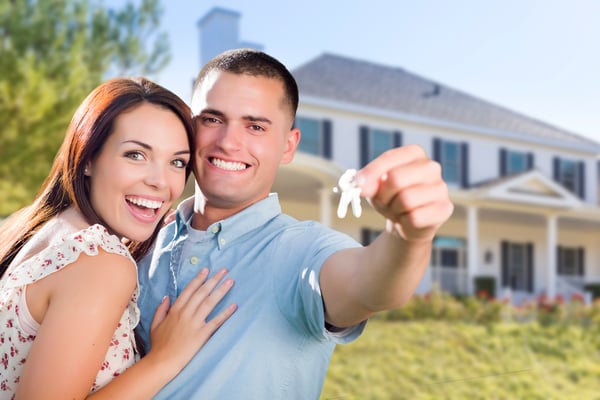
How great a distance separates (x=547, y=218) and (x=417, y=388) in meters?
11.1

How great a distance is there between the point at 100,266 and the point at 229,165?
23.4 inches

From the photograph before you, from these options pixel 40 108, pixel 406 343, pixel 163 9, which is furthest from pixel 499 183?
pixel 40 108

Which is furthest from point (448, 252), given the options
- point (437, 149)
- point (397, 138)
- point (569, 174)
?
point (569, 174)

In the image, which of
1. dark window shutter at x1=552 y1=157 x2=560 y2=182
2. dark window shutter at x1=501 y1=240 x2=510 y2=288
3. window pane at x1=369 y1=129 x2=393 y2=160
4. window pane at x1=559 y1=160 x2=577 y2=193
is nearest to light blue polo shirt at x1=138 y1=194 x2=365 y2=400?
window pane at x1=369 y1=129 x2=393 y2=160

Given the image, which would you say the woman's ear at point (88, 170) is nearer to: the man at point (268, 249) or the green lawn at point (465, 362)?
the man at point (268, 249)

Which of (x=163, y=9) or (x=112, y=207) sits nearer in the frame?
(x=112, y=207)

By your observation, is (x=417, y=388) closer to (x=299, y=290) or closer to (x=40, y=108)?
(x=299, y=290)

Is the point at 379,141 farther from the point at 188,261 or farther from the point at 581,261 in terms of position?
the point at 188,261

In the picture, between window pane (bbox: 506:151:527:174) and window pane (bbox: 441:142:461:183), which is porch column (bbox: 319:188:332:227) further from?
window pane (bbox: 506:151:527:174)

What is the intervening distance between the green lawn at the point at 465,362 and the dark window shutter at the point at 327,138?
16.5ft

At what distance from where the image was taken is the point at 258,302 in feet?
5.79

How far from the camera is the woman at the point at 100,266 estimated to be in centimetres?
152

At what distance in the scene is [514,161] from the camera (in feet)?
61.1

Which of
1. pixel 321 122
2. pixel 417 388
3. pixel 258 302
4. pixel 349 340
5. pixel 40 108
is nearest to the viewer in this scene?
pixel 349 340
